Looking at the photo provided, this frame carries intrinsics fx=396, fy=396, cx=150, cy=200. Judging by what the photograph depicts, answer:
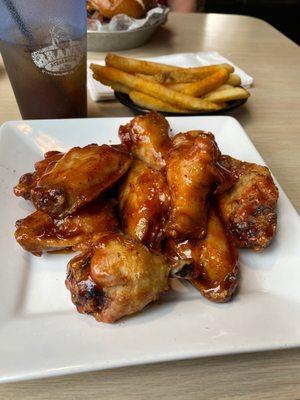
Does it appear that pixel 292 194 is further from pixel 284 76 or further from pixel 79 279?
pixel 284 76

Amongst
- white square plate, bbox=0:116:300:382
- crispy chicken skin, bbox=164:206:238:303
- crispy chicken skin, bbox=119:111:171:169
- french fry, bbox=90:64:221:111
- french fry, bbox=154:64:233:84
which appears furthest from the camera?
french fry, bbox=154:64:233:84

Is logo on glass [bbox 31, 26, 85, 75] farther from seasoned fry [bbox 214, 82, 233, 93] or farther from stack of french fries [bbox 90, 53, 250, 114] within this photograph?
seasoned fry [bbox 214, 82, 233, 93]

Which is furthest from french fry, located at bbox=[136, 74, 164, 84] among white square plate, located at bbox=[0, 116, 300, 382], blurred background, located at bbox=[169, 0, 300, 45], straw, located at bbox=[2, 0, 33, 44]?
blurred background, located at bbox=[169, 0, 300, 45]

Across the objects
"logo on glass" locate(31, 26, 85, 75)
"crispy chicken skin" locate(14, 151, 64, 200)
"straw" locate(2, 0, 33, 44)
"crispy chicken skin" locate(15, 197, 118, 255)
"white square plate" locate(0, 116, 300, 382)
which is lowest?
"white square plate" locate(0, 116, 300, 382)

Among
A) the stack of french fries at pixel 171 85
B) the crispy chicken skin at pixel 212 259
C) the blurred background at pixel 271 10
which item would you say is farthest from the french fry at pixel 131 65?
the blurred background at pixel 271 10

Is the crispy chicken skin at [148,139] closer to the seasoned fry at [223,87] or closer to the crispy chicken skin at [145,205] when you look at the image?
the crispy chicken skin at [145,205]

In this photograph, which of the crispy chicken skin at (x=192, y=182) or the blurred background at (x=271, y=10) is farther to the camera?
the blurred background at (x=271, y=10)

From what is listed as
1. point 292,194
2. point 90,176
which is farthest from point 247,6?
point 90,176

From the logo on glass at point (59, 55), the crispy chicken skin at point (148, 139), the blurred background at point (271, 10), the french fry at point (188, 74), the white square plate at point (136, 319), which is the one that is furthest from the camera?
the blurred background at point (271, 10)
